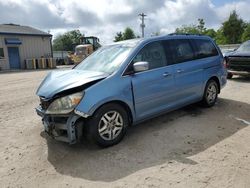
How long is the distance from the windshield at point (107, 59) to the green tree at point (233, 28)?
41117mm

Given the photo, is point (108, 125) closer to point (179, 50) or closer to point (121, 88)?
point (121, 88)

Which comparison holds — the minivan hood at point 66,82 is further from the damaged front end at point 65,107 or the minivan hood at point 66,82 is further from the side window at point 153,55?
the side window at point 153,55

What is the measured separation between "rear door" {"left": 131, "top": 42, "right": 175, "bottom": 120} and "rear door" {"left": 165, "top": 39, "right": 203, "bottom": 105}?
0.22 m

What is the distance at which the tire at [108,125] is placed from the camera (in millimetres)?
4086

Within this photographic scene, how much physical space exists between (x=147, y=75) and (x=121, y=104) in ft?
2.59

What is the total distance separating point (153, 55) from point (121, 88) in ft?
3.89

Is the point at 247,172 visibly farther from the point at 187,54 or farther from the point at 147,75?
the point at 187,54

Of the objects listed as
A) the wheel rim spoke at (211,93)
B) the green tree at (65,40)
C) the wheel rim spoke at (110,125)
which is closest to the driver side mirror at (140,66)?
the wheel rim spoke at (110,125)

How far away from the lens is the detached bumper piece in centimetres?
398

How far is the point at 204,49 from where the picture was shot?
21.1 ft

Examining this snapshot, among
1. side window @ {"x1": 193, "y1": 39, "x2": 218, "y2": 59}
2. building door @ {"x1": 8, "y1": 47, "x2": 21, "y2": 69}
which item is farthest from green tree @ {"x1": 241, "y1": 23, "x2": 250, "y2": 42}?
side window @ {"x1": 193, "y1": 39, "x2": 218, "y2": 59}

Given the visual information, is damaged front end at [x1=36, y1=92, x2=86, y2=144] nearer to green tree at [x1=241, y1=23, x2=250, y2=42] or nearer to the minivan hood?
the minivan hood

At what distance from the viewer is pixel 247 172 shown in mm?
3432

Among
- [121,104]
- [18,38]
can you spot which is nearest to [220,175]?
[121,104]
